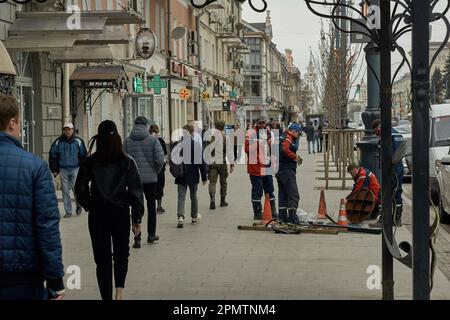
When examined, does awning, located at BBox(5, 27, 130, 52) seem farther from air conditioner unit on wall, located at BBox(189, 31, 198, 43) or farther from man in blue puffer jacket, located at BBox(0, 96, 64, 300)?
air conditioner unit on wall, located at BBox(189, 31, 198, 43)

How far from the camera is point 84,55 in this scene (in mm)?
20203

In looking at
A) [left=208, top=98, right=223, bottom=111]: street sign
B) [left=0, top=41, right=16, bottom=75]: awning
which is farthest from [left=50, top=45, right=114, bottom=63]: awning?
[left=208, top=98, right=223, bottom=111]: street sign

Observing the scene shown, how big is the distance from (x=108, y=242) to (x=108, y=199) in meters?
0.41

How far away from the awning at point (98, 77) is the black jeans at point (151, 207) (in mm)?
10119

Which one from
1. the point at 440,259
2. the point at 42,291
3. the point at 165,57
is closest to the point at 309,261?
the point at 440,259

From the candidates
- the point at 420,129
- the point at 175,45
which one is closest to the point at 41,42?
the point at 420,129

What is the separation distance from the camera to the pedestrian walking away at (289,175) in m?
12.9

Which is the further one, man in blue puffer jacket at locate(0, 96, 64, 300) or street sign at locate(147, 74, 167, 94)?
street sign at locate(147, 74, 167, 94)

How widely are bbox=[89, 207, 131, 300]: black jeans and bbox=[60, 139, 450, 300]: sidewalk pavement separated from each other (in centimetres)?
45

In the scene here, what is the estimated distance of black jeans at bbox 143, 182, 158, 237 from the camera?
11234mm

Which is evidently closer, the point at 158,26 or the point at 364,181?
the point at 364,181

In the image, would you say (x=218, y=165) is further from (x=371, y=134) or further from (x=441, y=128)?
(x=441, y=128)

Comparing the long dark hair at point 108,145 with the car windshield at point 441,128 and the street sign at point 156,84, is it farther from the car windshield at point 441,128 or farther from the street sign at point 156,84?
the street sign at point 156,84
